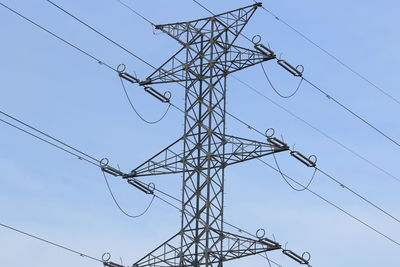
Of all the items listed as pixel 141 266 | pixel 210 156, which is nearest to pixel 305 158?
pixel 210 156

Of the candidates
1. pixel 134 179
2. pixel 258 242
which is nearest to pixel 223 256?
pixel 258 242

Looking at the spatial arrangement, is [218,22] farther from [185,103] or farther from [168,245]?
[168,245]

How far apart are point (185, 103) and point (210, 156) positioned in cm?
278

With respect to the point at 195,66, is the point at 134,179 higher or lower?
lower

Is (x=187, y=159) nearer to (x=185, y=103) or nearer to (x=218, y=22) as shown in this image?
(x=185, y=103)

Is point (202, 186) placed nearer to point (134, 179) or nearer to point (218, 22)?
point (134, 179)

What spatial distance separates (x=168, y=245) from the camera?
54.1 metres

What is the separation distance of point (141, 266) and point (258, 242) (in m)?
4.87

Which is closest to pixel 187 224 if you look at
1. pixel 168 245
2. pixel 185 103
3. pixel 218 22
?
pixel 168 245

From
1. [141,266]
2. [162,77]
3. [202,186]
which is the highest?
[162,77]

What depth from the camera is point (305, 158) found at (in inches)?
2234

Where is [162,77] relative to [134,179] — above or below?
above

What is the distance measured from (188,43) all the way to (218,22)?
1.56 meters

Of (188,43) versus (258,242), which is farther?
(188,43)
